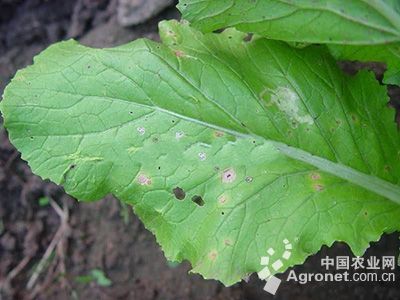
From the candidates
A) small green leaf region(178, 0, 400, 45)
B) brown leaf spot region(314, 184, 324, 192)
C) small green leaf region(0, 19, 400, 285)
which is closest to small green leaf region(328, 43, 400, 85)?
small green leaf region(178, 0, 400, 45)

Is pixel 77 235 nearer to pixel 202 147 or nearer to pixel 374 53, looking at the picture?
pixel 202 147

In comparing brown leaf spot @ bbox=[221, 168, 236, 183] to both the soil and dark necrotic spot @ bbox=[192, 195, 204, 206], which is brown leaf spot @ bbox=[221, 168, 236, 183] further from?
the soil

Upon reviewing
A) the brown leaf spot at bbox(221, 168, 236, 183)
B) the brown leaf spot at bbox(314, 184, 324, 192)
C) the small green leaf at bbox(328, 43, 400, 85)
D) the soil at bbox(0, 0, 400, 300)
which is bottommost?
the soil at bbox(0, 0, 400, 300)

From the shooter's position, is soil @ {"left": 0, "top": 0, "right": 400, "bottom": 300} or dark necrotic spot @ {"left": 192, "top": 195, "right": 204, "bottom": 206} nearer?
dark necrotic spot @ {"left": 192, "top": 195, "right": 204, "bottom": 206}

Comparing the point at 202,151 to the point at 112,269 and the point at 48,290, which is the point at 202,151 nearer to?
the point at 112,269

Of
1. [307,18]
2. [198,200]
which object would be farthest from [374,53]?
[198,200]

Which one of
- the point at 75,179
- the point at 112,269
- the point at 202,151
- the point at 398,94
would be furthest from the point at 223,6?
the point at 112,269

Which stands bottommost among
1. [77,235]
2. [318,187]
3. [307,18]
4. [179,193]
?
[77,235]
